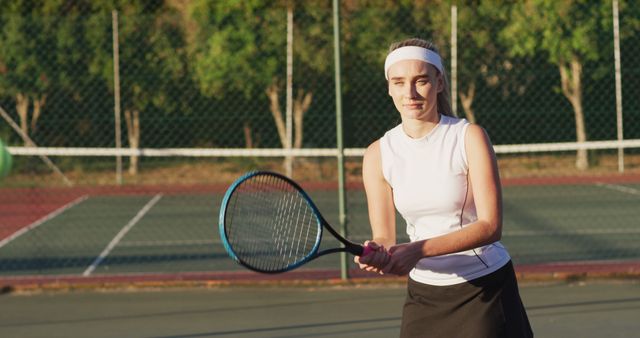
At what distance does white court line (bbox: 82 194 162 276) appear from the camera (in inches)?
364

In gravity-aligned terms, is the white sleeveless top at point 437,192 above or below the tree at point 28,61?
below

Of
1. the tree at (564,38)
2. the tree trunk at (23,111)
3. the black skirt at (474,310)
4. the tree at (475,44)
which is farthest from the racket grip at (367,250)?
the tree trunk at (23,111)

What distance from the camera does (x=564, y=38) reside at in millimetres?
14906

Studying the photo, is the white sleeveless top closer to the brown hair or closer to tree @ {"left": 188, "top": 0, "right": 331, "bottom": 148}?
the brown hair

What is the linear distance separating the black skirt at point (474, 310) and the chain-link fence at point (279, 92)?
10.1 m

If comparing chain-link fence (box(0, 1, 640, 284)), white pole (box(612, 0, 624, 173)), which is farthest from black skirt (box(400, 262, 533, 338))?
white pole (box(612, 0, 624, 173))

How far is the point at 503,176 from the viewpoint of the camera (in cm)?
1583

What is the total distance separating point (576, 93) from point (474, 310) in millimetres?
Result: 12079

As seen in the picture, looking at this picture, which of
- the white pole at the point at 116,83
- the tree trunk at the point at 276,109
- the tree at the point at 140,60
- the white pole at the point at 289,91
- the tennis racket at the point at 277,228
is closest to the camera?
the tennis racket at the point at 277,228

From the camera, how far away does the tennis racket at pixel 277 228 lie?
3.51 m

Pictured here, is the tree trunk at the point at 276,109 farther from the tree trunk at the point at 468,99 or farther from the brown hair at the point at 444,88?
the brown hair at the point at 444,88

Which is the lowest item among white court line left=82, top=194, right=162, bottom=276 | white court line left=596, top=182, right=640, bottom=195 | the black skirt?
white court line left=596, top=182, right=640, bottom=195

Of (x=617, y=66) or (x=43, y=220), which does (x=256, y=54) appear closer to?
(x=43, y=220)

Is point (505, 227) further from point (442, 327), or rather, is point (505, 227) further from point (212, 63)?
point (442, 327)
